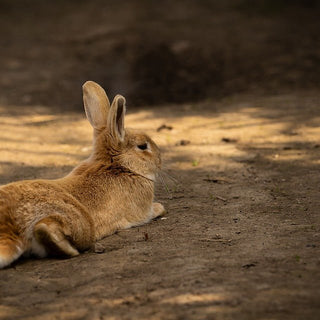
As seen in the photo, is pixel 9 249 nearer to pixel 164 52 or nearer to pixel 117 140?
pixel 117 140

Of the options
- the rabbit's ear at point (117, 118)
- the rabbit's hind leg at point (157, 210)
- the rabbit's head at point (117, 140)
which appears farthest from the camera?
the rabbit's hind leg at point (157, 210)

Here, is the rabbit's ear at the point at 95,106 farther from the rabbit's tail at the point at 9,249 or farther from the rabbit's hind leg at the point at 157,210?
the rabbit's tail at the point at 9,249

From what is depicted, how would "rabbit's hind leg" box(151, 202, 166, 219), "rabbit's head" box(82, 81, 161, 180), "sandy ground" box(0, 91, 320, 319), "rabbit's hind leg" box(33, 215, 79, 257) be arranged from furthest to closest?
1. "rabbit's hind leg" box(151, 202, 166, 219)
2. "rabbit's head" box(82, 81, 161, 180)
3. "rabbit's hind leg" box(33, 215, 79, 257)
4. "sandy ground" box(0, 91, 320, 319)

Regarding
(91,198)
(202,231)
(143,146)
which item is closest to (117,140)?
(143,146)

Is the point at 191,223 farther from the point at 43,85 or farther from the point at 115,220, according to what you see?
the point at 43,85

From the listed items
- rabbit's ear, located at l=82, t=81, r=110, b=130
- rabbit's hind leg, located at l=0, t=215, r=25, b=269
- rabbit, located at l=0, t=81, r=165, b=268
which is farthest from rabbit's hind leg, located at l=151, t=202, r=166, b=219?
rabbit's hind leg, located at l=0, t=215, r=25, b=269

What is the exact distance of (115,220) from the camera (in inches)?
201

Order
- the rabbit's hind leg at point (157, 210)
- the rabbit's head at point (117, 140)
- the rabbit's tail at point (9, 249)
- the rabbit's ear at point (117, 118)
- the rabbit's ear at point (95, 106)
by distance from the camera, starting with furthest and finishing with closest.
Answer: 1. the rabbit's ear at point (95, 106)
2. the rabbit's hind leg at point (157, 210)
3. the rabbit's head at point (117, 140)
4. the rabbit's ear at point (117, 118)
5. the rabbit's tail at point (9, 249)

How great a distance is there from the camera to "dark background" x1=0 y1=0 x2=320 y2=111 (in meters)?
10.9

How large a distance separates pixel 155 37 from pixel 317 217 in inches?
319

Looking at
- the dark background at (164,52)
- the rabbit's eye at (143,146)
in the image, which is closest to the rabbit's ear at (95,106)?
the rabbit's eye at (143,146)

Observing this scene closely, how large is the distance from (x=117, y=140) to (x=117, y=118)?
0.19 meters

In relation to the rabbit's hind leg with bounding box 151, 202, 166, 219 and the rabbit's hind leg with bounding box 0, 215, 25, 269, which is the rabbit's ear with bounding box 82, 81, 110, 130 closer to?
the rabbit's hind leg with bounding box 151, 202, 166, 219

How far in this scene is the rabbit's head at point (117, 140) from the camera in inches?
208
